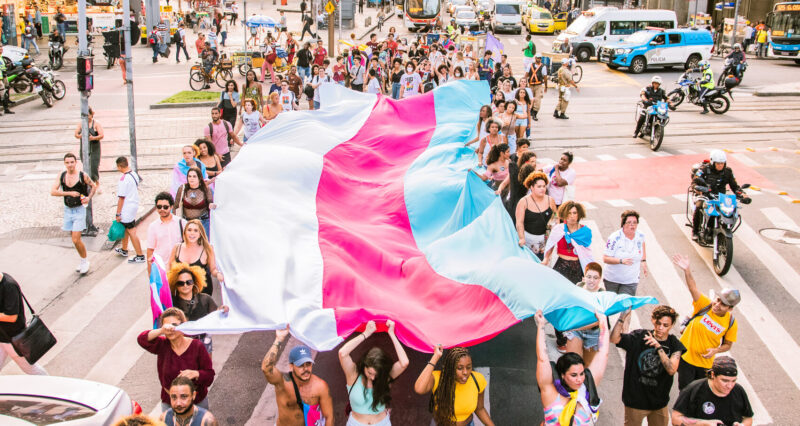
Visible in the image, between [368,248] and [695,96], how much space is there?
1738 centimetres

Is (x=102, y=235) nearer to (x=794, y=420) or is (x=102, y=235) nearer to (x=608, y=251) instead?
(x=608, y=251)

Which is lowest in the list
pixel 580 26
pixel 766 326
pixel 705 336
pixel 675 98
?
pixel 766 326

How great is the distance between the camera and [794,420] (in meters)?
6.95

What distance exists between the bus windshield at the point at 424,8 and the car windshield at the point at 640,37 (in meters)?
20.2

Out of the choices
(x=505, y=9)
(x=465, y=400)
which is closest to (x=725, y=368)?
(x=465, y=400)

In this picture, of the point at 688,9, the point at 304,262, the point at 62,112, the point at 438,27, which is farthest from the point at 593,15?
the point at 304,262

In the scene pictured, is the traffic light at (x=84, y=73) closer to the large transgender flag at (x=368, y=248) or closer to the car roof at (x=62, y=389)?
the large transgender flag at (x=368, y=248)

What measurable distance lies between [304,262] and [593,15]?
29.8 meters

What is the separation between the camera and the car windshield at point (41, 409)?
526 centimetres

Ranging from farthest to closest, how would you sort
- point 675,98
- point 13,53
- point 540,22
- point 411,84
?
point 540,22
point 13,53
point 675,98
point 411,84

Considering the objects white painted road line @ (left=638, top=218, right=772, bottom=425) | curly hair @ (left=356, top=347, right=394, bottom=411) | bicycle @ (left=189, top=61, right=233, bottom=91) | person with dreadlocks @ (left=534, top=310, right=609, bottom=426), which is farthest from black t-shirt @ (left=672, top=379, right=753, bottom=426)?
bicycle @ (left=189, top=61, right=233, bottom=91)

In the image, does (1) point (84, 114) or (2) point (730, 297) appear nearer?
(2) point (730, 297)

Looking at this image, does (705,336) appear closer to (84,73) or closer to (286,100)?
(84,73)

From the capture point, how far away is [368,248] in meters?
8.30
